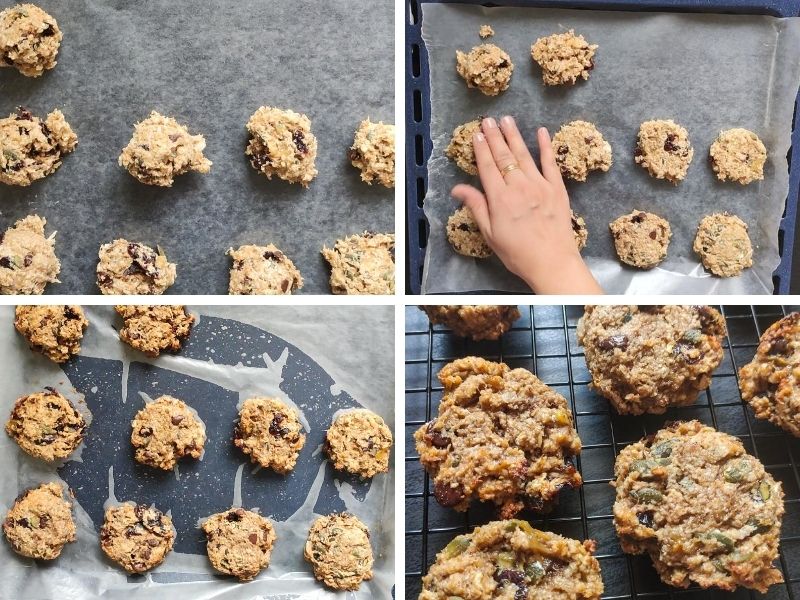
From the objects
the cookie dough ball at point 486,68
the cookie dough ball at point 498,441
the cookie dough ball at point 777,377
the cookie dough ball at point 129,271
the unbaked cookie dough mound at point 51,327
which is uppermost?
the cookie dough ball at point 486,68

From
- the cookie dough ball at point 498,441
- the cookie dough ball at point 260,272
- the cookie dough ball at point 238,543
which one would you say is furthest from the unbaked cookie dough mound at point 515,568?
the cookie dough ball at point 260,272

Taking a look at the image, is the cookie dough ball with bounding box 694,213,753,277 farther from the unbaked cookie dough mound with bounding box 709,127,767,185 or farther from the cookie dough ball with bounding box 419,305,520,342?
the cookie dough ball with bounding box 419,305,520,342

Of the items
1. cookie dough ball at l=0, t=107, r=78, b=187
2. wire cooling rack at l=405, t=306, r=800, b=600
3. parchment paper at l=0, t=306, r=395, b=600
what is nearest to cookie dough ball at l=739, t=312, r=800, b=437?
wire cooling rack at l=405, t=306, r=800, b=600

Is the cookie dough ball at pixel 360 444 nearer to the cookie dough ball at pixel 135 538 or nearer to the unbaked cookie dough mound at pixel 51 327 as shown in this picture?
the cookie dough ball at pixel 135 538

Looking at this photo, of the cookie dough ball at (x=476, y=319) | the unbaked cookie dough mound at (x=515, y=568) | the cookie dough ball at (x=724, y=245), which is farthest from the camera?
the cookie dough ball at (x=724, y=245)

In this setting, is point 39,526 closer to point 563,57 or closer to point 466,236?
point 466,236

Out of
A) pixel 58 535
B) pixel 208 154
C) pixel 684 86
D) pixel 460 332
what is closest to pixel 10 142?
pixel 208 154
